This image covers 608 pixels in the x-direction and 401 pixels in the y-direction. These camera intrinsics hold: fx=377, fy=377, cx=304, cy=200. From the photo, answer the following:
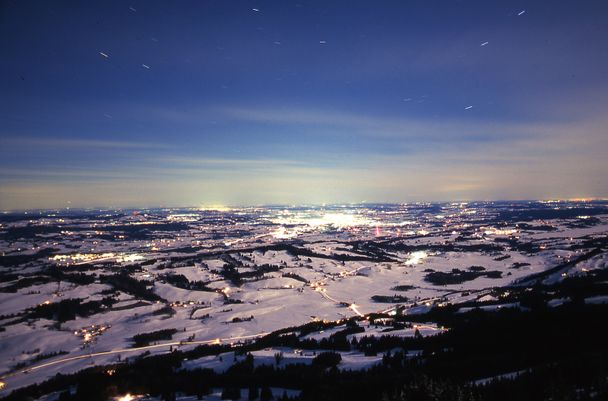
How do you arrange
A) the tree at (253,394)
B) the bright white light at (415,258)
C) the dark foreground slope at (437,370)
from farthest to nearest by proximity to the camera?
the bright white light at (415,258)
the tree at (253,394)
the dark foreground slope at (437,370)

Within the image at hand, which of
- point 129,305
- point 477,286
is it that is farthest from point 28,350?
point 477,286

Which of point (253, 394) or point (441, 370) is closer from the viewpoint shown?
point (253, 394)

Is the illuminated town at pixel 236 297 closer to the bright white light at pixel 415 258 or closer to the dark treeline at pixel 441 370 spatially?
the bright white light at pixel 415 258

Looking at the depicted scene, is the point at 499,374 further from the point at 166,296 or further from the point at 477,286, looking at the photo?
the point at 166,296

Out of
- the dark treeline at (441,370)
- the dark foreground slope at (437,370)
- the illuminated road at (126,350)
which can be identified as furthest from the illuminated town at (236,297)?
the dark treeline at (441,370)

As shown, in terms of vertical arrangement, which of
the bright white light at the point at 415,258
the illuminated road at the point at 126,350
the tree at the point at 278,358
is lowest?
the bright white light at the point at 415,258

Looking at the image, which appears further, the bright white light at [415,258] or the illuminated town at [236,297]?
the bright white light at [415,258]

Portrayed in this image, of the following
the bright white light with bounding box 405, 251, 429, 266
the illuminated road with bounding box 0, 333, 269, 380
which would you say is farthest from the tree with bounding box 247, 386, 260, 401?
the bright white light with bounding box 405, 251, 429, 266

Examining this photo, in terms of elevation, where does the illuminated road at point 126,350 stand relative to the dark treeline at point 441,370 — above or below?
below

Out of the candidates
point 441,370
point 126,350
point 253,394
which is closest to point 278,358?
point 253,394

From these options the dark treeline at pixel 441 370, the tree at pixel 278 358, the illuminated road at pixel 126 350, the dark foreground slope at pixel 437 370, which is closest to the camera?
the dark treeline at pixel 441 370

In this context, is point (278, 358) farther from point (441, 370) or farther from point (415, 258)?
point (415, 258)
